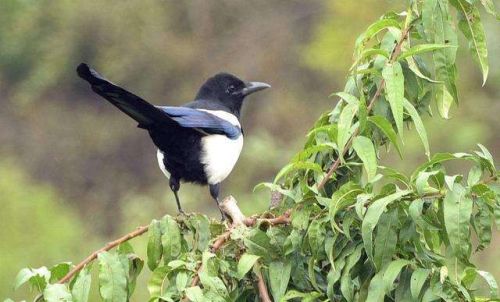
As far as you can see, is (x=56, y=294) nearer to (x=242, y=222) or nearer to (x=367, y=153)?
(x=242, y=222)

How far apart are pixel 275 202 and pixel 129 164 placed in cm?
788

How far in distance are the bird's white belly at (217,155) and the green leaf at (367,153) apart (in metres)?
1.89

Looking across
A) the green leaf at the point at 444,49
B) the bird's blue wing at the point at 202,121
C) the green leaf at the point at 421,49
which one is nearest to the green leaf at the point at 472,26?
the green leaf at the point at 444,49

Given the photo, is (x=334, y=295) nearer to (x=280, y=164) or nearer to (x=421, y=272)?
(x=421, y=272)

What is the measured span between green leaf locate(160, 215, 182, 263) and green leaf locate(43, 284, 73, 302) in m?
0.27

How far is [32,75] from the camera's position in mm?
10406

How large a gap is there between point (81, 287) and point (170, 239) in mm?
243

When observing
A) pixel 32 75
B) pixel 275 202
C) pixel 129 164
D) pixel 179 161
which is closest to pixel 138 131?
pixel 129 164

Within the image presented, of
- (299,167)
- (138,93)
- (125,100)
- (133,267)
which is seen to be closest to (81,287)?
(133,267)

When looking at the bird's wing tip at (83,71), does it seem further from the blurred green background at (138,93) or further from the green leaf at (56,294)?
the blurred green background at (138,93)

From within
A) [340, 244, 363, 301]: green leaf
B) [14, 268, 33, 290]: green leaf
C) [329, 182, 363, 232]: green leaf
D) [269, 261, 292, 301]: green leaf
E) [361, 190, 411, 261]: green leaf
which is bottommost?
[340, 244, 363, 301]: green leaf

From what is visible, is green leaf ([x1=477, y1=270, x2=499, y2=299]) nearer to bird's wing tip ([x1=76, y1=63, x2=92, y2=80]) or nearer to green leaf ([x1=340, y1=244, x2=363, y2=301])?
green leaf ([x1=340, y1=244, x2=363, y2=301])

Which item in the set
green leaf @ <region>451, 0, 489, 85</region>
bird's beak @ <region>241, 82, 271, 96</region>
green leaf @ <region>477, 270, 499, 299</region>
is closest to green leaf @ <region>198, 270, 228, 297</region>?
green leaf @ <region>477, 270, 499, 299</region>

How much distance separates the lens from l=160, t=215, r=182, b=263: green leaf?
10.2 feet
